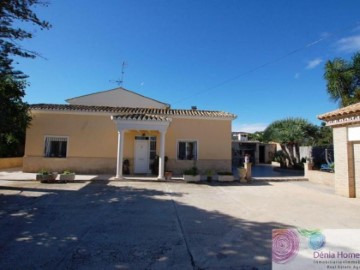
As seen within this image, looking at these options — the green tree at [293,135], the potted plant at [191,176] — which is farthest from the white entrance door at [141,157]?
the green tree at [293,135]

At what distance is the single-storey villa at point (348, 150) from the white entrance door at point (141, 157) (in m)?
10.9

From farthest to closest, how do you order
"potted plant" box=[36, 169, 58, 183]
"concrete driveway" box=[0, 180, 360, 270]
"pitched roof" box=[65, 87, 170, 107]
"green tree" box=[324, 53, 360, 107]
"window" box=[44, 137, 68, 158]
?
"pitched roof" box=[65, 87, 170, 107] < "green tree" box=[324, 53, 360, 107] < "window" box=[44, 137, 68, 158] < "potted plant" box=[36, 169, 58, 183] < "concrete driveway" box=[0, 180, 360, 270]

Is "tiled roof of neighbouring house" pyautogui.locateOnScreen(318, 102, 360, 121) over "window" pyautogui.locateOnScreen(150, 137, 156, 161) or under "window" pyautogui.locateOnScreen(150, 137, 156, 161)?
over

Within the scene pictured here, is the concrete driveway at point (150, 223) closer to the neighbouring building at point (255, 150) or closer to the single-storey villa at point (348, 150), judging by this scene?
the single-storey villa at point (348, 150)

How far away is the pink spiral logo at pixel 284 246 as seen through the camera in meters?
4.37

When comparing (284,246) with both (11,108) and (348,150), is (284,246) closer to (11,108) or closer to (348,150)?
(348,150)

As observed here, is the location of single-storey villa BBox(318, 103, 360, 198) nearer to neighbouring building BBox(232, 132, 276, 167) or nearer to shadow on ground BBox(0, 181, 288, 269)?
shadow on ground BBox(0, 181, 288, 269)

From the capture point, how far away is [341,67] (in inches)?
779

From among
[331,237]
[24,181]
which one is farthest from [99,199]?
[331,237]

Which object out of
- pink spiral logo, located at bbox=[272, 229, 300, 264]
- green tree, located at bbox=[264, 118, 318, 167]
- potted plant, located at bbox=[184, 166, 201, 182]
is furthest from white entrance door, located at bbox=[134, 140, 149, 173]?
green tree, located at bbox=[264, 118, 318, 167]

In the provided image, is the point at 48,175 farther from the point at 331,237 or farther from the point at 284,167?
the point at 284,167

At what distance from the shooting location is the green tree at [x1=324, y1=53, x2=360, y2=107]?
19.3 m

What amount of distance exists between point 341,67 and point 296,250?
1989cm

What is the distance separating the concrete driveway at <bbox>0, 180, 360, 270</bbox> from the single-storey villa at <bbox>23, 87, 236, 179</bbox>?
4916 millimetres
